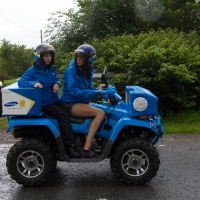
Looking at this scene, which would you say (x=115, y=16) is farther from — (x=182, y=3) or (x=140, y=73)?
(x=140, y=73)

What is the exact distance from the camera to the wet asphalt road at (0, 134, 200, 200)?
493cm

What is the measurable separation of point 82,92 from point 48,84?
502mm

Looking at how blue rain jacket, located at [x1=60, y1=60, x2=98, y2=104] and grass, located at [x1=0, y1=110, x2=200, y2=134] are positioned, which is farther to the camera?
grass, located at [x1=0, y1=110, x2=200, y2=134]

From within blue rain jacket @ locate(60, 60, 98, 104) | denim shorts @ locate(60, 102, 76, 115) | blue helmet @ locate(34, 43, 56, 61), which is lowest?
denim shorts @ locate(60, 102, 76, 115)

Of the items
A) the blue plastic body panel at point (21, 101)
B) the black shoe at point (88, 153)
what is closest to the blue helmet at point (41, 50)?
the blue plastic body panel at point (21, 101)

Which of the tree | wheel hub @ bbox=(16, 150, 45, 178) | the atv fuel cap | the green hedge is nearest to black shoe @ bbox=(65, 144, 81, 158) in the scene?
wheel hub @ bbox=(16, 150, 45, 178)

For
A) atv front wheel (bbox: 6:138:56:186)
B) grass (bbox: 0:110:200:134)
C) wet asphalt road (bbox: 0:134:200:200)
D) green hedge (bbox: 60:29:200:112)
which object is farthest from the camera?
green hedge (bbox: 60:29:200:112)

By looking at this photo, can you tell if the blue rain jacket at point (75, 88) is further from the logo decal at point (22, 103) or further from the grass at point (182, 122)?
the grass at point (182, 122)

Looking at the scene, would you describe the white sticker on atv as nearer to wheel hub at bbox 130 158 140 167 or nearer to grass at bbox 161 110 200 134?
wheel hub at bbox 130 158 140 167

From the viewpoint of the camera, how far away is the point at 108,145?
518cm

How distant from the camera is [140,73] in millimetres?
9492

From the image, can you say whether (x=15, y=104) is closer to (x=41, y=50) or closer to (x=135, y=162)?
(x=41, y=50)

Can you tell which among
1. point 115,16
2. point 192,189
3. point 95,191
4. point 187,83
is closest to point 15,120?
point 95,191

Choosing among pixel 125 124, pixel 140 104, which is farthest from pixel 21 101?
pixel 140 104
